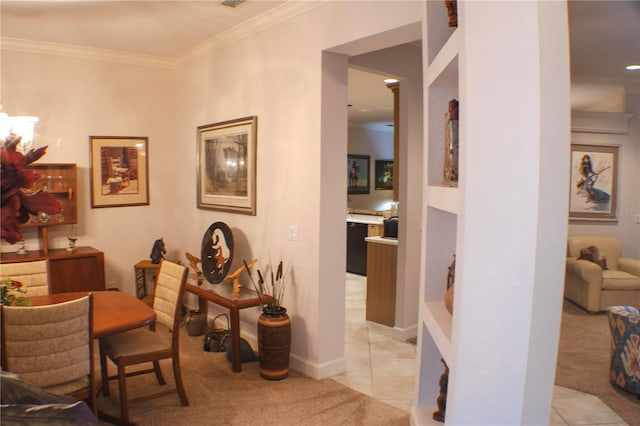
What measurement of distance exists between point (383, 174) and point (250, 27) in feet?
25.9

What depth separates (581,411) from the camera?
3305 mm

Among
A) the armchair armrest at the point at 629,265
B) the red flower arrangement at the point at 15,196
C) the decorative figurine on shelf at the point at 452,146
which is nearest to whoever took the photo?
the red flower arrangement at the point at 15,196

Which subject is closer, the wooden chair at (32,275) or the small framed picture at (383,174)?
the wooden chair at (32,275)

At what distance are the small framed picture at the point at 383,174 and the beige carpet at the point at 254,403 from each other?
8304 mm

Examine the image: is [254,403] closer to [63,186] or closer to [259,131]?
[259,131]

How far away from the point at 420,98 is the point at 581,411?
2.87m

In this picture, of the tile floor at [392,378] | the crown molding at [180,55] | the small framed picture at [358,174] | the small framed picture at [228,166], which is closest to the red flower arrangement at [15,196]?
the tile floor at [392,378]

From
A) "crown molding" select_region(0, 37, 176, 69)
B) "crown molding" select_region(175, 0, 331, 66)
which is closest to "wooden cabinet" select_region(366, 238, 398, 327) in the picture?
"crown molding" select_region(175, 0, 331, 66)

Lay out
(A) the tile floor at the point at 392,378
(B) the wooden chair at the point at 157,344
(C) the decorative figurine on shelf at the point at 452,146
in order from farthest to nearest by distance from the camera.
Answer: (A) the tile floor at the point at 392,378 → (B) the wooden chair at the point at 157,344 → (C) the decorative figurine on shelf at the point at 452,146

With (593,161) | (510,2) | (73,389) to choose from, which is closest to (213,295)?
(73,389)

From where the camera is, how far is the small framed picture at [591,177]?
5.79m

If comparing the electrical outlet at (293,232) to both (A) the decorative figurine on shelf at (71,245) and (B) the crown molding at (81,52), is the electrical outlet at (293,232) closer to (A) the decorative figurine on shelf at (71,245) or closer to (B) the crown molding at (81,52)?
(A) the decorative figurine on shelf at (71,245)

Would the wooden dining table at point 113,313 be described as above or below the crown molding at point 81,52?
below

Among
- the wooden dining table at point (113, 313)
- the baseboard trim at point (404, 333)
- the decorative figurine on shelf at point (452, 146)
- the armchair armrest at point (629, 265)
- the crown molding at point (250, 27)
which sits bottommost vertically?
the baseboard trim at point (404, 333)
